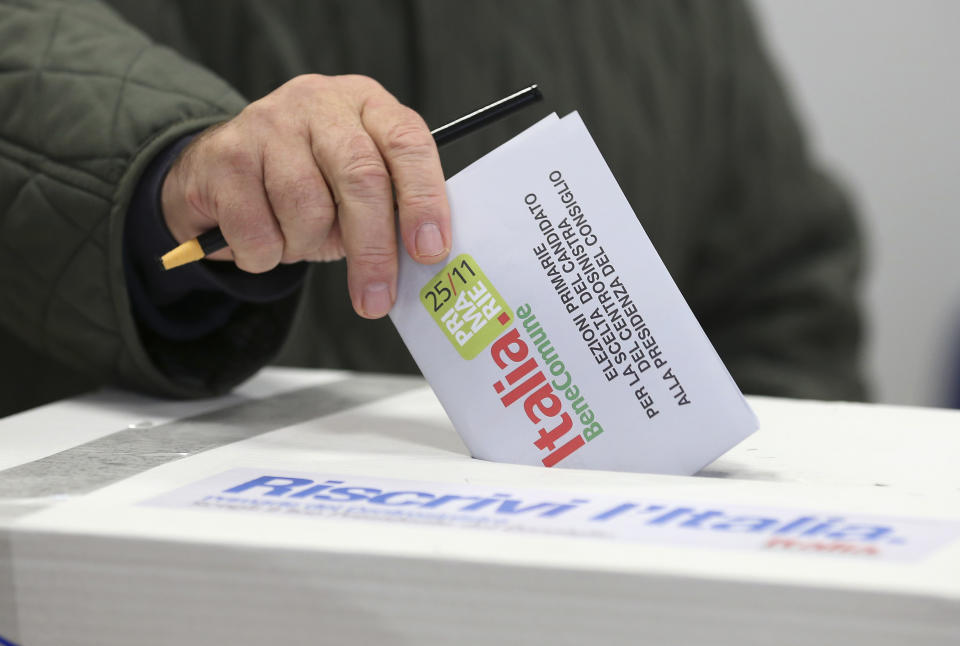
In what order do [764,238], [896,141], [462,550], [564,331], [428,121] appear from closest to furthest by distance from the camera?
[462,550] → [564,331] → [428,121] → [764,238] → [896,141]

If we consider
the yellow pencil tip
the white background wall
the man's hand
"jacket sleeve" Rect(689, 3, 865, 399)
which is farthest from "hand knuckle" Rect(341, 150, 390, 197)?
the white background wall

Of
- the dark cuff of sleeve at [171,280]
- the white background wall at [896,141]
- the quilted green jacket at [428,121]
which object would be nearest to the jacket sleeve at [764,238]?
the quilted green jacket at [428,121]

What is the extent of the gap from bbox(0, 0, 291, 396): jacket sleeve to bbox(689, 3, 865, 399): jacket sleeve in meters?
1.06

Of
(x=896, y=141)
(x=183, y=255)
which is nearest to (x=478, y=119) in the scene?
(x=183, y=255)

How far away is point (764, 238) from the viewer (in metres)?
1.69

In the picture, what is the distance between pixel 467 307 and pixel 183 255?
189mm

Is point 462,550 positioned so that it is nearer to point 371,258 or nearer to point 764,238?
point 371,258

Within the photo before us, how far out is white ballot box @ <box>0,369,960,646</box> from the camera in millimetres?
397

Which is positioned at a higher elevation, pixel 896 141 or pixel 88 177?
pixel 88 177

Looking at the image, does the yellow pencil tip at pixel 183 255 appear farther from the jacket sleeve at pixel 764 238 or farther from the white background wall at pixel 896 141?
the white background wall at pixel 896 141

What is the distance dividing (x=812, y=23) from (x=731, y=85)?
0.81 metres

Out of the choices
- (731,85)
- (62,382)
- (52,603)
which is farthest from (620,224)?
(731,85)

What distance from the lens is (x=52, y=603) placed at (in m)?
0.47

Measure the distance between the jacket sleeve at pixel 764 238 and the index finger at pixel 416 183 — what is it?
110 cm
